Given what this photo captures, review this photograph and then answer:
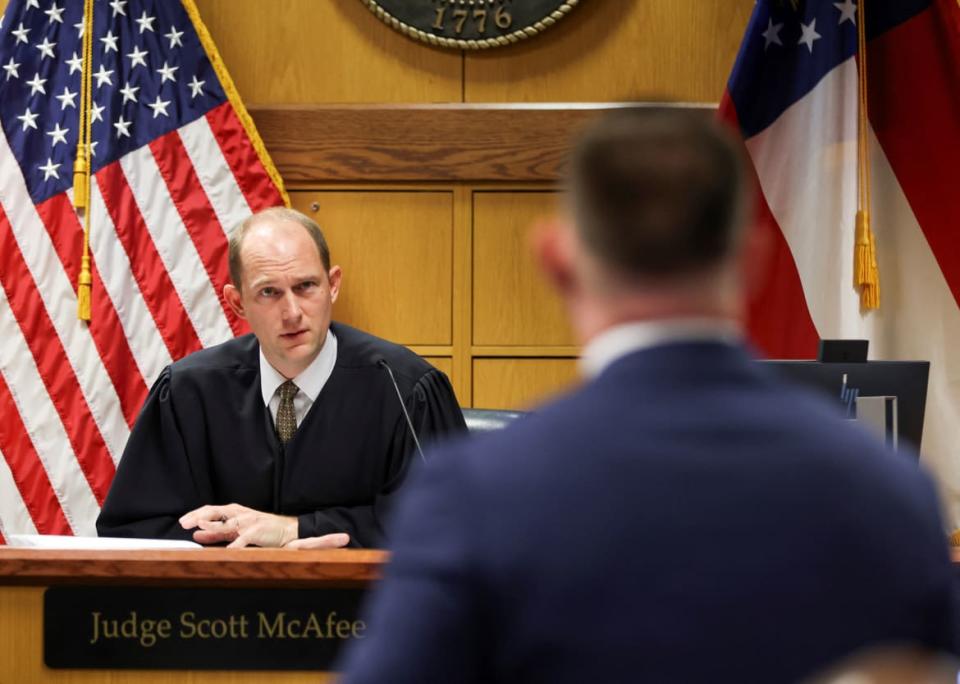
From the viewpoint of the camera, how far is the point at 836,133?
3846 mm

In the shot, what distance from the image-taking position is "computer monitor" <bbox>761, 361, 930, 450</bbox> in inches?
98.7

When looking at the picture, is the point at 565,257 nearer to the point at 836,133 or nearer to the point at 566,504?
the point at 566,504

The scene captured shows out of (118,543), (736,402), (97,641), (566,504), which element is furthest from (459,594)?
(118,543)

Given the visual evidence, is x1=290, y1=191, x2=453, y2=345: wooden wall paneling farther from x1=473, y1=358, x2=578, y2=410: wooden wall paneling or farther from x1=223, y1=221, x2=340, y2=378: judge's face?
x1=223, y1=221, x2=340, y2=378: judge's face

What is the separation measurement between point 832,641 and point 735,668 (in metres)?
0.06

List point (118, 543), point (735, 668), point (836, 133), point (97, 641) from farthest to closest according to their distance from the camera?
1. point (836, 133)
2. point (118, 543)
3. point (97, 641)
4. point (735, 668)

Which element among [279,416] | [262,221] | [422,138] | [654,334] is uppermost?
[422,138]

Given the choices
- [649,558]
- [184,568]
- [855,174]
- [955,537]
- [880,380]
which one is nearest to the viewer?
[649,558]

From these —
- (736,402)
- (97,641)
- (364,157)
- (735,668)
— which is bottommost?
(97,641)

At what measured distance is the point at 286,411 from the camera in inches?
115

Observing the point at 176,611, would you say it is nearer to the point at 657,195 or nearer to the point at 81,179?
the point at 657,195

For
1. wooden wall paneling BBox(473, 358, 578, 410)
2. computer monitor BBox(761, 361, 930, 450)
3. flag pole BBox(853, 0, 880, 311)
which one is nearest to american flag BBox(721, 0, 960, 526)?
flag pole BBox(853, 0, 880, 311)

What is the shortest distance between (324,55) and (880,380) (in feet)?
8.10

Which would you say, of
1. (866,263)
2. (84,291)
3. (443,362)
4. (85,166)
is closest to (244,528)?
(84,291)
